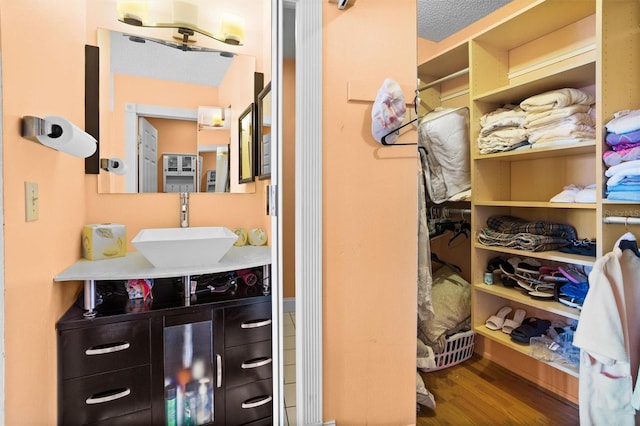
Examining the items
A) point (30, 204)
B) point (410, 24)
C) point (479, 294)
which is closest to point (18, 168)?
point (30, 204)

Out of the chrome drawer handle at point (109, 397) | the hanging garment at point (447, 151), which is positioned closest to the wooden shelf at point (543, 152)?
the hanging garment at point (447, 151)

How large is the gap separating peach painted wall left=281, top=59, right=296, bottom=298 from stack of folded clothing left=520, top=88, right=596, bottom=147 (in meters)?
1.41

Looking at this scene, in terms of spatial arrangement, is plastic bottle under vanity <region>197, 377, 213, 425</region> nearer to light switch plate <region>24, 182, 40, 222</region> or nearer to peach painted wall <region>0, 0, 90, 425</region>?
peach painted wall <region>0, 0, 90, 425</region>

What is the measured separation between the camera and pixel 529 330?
1808mm

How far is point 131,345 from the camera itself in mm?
1375

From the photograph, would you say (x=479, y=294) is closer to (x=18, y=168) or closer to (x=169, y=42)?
(x=18, y=168)

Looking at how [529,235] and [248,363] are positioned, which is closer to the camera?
[248,363]

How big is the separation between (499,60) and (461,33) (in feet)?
1.37

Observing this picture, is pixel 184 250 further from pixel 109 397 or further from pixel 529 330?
pixel 529 330

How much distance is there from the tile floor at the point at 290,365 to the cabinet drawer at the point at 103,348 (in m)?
0.69

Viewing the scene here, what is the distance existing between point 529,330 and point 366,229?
Result: 52.6 inches

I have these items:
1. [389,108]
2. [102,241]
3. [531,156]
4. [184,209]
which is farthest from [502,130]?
[102,241]

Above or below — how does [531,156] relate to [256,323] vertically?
above

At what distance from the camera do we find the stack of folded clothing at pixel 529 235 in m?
1.73
